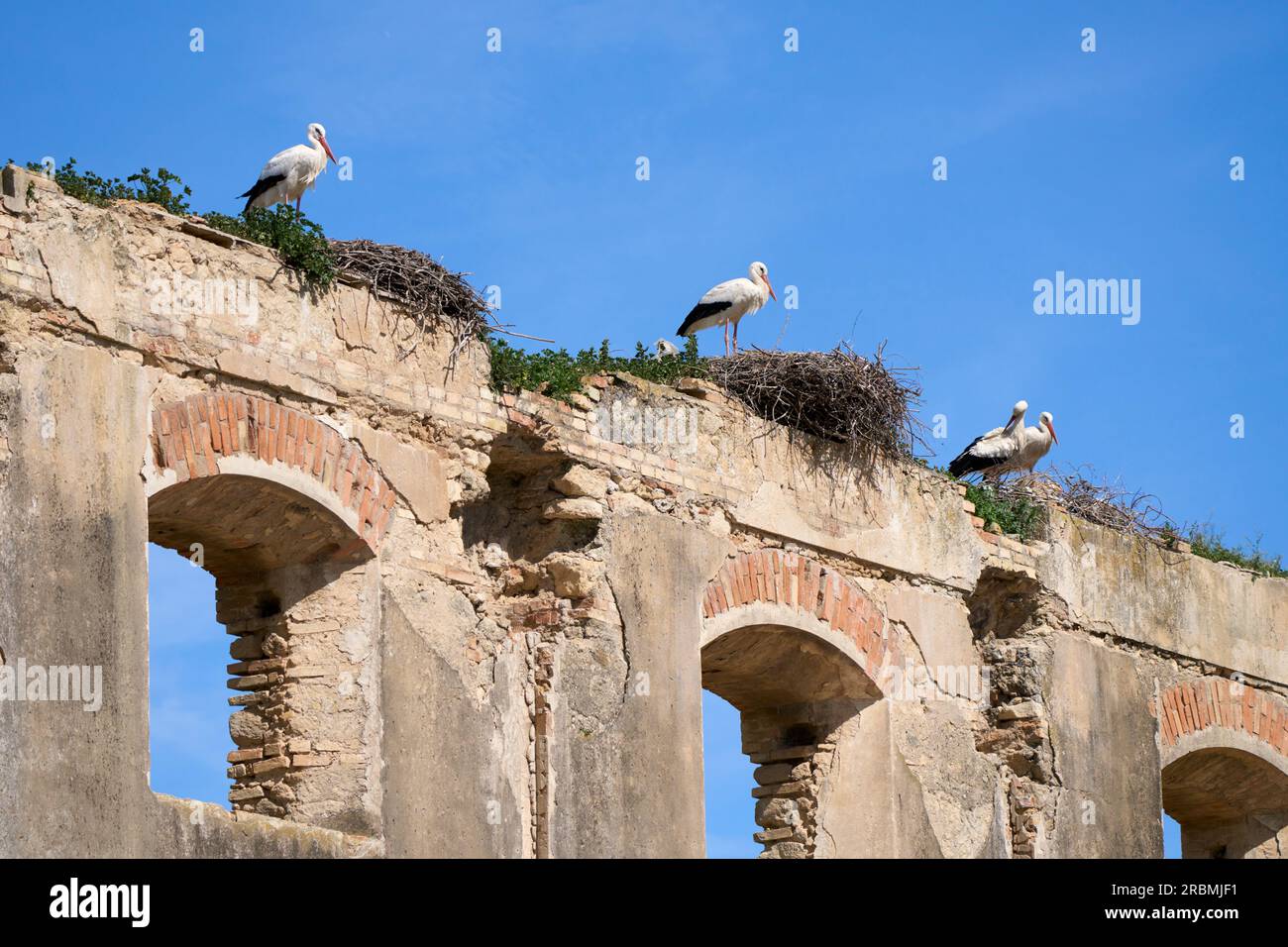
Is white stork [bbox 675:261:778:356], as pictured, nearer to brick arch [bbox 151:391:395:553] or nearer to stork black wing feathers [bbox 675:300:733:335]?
stork black wing feathers [bbox 675:300:733:335]

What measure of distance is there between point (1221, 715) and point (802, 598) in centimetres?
448

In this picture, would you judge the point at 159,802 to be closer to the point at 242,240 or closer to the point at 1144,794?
the point at 242,240

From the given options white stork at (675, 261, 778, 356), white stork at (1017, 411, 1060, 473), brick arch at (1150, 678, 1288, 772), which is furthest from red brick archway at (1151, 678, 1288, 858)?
white stork at (675, 261, 778, 356)

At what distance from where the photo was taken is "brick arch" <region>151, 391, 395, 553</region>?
8883mm

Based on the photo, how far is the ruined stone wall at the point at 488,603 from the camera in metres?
8.45

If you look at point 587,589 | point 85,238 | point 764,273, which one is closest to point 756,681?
point 587,589

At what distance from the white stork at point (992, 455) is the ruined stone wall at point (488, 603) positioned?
0.63 meters

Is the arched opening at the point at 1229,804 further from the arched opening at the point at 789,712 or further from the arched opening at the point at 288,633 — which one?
the arched opening at the point at 288,633

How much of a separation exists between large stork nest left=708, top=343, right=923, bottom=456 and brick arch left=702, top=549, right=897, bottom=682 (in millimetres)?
879

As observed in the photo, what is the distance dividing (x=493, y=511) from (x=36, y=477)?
297cm

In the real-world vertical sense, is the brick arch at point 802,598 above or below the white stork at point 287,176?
below

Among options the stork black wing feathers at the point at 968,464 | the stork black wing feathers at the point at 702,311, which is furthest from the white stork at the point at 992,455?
the stork black wing feathers at the point at 702,311

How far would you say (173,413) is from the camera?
8898mm

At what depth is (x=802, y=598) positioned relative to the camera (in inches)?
465
